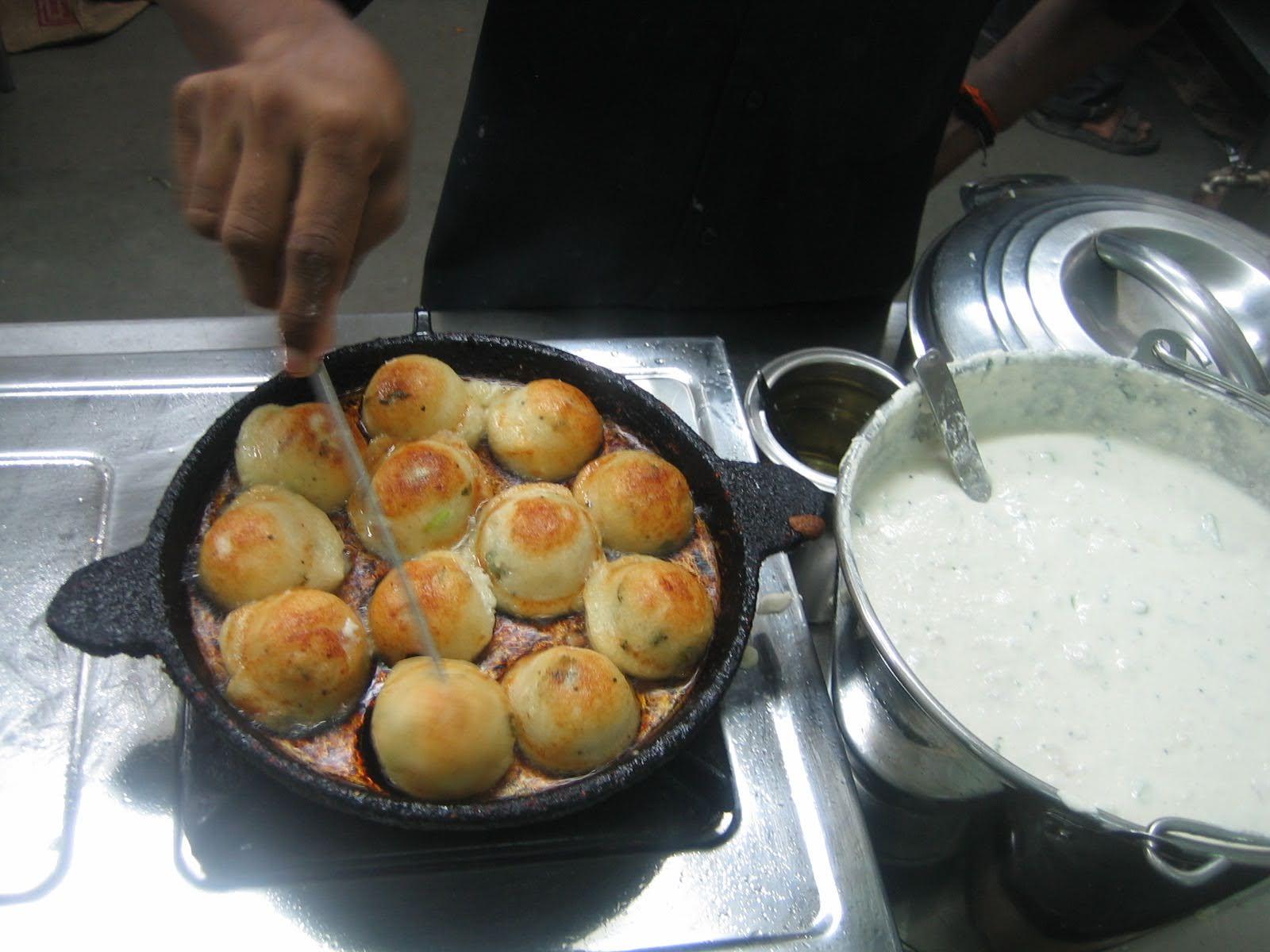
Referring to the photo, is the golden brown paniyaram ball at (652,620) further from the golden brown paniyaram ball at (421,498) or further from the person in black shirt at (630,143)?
the person in black shirt at (630,143)

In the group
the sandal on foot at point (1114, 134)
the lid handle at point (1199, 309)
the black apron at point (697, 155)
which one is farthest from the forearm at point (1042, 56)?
the sandal on foot at point (1114, 134)

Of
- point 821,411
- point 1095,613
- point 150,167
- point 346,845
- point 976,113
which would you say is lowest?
point 150,167

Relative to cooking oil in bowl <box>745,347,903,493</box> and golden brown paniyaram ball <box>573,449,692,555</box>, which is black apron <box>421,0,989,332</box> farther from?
golden brown paniyaram ball <box>573,449,692,555</box>

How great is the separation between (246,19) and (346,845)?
89 cm

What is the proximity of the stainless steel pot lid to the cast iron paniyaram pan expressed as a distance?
1.45 ft

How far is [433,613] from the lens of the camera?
0.99 meters

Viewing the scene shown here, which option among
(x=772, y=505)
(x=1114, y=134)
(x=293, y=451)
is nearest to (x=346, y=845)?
(x=293, y=451)

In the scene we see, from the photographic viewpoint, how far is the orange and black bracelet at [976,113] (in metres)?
1.88

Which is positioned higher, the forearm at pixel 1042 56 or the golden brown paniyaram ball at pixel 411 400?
the forearm at pixel 1042 56

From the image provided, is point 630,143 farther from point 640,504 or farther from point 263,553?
point 263,553

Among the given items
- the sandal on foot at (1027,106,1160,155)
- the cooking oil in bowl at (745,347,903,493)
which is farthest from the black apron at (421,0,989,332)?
the sandal on foot at (1027,106,1160,155)

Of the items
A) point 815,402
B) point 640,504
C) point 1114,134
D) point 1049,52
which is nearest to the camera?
point 640,504

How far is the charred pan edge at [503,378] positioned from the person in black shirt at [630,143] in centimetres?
34

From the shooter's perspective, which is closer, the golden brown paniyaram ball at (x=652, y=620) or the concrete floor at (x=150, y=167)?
the golden brown paniyaram ball at (x=652, y=620)
